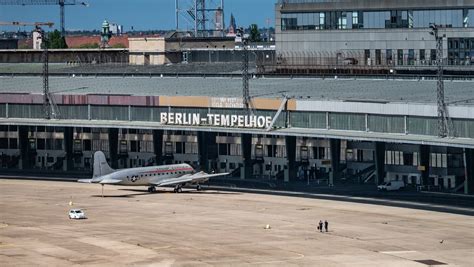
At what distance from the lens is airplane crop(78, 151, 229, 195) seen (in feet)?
478

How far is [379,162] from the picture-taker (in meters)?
147

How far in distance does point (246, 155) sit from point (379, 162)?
19.8 metres

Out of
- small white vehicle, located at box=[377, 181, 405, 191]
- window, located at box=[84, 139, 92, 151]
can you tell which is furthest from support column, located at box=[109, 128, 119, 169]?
small white vehicle, located at box=[377, 181, 405, 191]

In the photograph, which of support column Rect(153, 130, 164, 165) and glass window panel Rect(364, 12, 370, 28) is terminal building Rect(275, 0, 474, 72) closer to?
A: glass window panel Rect(364, 12, 370, 28)

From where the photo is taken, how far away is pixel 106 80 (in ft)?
584

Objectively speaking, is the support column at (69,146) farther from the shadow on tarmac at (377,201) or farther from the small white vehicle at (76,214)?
the small white vehicle at (76,214)

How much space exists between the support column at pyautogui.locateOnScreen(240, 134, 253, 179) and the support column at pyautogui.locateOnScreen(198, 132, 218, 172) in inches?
226

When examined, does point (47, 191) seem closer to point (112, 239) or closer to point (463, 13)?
point (112, 239)

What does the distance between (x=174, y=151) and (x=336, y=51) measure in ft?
96.2

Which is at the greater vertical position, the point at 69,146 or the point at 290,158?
the point at 69,146

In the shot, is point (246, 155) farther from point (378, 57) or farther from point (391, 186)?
point (378, 57)

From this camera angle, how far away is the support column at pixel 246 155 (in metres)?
161

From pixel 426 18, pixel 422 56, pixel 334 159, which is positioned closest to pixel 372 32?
pixel 422 56

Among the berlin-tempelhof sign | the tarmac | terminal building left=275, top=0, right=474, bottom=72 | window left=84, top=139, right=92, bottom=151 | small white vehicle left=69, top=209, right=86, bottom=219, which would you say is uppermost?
terminal building left=275, top=0, right=474, bottom=72
